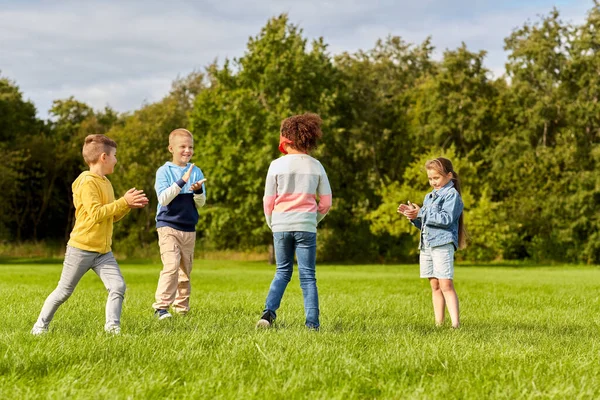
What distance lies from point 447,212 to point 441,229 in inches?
9.7

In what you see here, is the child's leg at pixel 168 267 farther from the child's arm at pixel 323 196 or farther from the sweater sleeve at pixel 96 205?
the child's arm at pixel 323 196

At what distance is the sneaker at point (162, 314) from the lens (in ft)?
26.6

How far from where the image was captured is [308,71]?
41062 millimetres

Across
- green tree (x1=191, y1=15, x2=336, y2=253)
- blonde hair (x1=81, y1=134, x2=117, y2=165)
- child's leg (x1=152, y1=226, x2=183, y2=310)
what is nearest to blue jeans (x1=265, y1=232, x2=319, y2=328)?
child's leg (x1=152, y1=226, x2=183, y2=310)

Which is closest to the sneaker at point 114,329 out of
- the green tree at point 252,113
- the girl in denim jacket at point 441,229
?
the girl in denim jacket at point 441,229

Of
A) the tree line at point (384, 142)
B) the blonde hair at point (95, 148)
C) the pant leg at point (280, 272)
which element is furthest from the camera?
the tree line at point (384, 142)

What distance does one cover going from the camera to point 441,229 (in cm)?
811

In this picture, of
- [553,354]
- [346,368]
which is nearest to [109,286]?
[346,368]

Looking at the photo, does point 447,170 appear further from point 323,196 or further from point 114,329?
point 114,329

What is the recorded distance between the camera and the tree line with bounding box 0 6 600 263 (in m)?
40.2

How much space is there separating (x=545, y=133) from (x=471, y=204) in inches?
330

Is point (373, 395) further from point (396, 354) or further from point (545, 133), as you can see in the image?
point (545, 133)

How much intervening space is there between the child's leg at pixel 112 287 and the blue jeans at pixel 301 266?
1545 millimetres

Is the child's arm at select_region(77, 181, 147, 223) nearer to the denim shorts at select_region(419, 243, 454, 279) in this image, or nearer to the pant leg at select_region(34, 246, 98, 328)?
the pant leg at select_region(34, 246, 98, 328)
